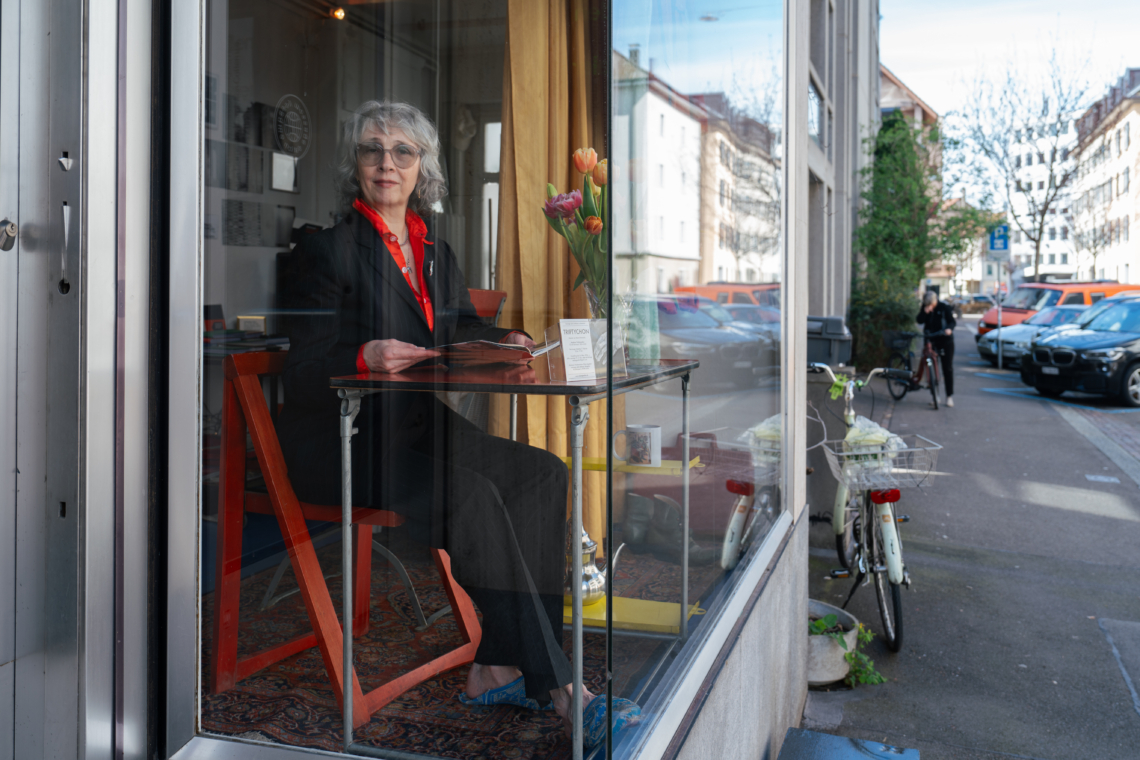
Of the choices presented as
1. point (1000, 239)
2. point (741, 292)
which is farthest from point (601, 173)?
point (1000, 239)

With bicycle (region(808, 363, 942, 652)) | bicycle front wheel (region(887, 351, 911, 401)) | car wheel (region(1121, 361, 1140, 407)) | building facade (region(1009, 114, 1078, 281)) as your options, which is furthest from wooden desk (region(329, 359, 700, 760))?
building facade (region(1009, 114, 1078, 281))

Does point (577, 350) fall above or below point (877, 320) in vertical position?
below

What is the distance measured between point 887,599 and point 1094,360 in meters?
10.2

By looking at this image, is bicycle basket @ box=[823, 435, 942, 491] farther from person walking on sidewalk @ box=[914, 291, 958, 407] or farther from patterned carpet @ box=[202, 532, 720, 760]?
person walking on sidewalk @ box=[914, 291, 958, 407]

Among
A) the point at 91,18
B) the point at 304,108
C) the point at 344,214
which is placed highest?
the point at 304,108

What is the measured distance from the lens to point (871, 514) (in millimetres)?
4465

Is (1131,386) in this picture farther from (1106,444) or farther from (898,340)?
(1106,444)

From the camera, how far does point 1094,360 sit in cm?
1266

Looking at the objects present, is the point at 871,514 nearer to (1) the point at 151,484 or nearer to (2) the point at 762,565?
(2) the point at 762,565

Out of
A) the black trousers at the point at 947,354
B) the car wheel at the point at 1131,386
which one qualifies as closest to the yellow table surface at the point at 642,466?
the black trousers at the point at 947,354

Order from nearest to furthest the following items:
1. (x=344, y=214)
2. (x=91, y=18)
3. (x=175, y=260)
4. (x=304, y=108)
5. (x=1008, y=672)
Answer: (x=91, y=18) < (x=175, y=260) < (x=344, y=214) < (x=304, y=108) < (x=1008, y=672)

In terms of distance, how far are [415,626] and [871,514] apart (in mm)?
3054

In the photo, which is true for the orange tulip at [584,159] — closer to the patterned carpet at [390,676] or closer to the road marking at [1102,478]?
the patterned carpet at [390,676]

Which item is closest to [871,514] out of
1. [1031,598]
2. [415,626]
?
[1031,598]
